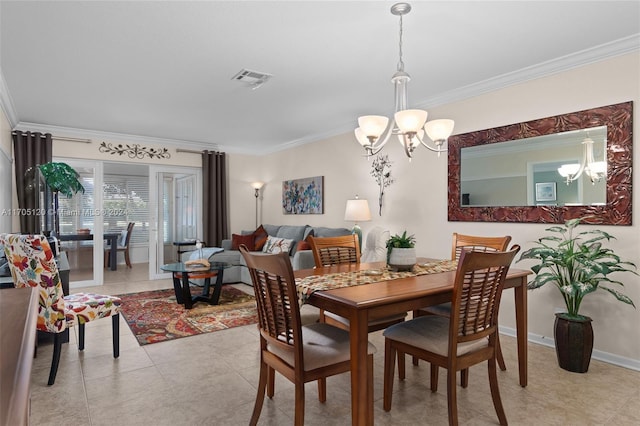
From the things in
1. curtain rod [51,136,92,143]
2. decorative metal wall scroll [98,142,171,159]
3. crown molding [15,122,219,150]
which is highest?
crown molding [15,122,219,150]

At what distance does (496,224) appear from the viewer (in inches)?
143

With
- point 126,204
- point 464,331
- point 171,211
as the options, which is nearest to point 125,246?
point 126,204

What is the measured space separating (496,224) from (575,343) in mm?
1237

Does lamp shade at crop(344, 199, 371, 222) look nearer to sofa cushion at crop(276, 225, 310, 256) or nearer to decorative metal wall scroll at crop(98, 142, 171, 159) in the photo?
sofa cushion at crop(276, 225, 310, 256)

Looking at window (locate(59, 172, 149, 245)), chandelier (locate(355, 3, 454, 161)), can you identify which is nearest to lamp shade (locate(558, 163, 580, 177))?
chandelier (locate(355, 3, 454, 161))

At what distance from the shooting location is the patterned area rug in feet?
11.9

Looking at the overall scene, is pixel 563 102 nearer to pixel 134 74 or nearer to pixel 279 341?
pixel 279 341

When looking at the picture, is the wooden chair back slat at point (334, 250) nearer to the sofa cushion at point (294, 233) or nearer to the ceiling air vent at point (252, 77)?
the ceiling air vent at point (252, 77)

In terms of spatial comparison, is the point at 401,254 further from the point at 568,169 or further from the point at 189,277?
the point at 189,277

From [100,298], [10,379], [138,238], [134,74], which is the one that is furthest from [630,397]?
[138,238]

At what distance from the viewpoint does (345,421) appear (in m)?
2.11

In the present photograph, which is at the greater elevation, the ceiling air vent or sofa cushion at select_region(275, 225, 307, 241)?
the ceiling air vent

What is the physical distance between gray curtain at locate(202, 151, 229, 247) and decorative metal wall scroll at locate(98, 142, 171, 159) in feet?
2.31

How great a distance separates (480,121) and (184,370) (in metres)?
3.46
